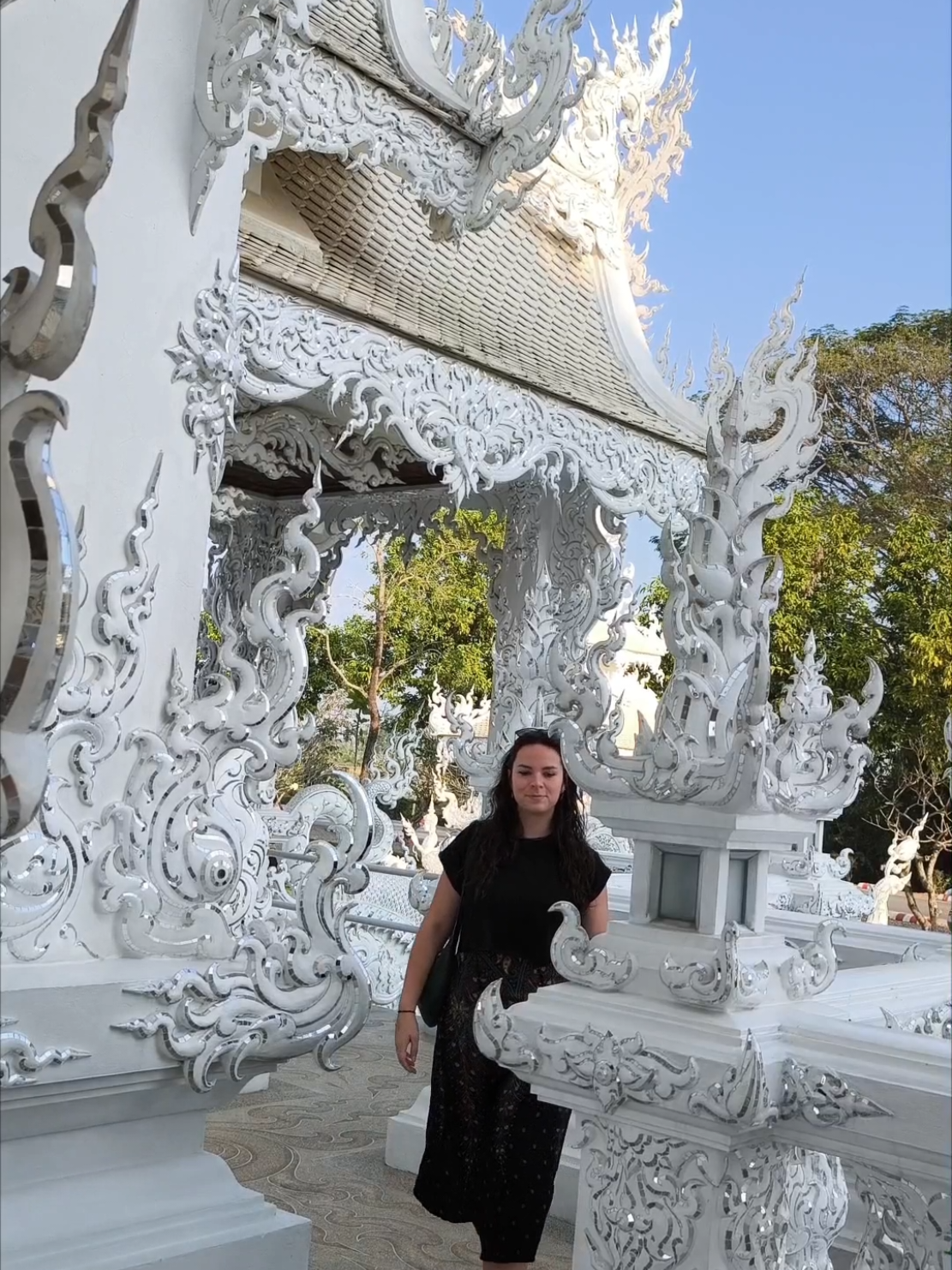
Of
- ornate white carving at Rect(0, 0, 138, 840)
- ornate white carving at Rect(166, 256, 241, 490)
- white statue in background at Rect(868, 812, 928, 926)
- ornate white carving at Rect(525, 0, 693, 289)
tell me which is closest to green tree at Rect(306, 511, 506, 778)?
white statue in background at Rect(868, 812, 928, 926)

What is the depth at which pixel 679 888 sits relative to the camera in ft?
6.59

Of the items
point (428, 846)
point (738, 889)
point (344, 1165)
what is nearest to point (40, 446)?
point (738, 889)

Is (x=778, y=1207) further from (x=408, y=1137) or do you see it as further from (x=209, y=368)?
(x=408, y=1137)

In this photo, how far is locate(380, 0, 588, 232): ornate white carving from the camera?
366cm

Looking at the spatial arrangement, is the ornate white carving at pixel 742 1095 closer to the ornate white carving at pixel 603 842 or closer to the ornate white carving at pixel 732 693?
the ornate white carving at pixel 732 693

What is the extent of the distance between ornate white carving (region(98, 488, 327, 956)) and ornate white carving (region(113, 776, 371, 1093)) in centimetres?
9

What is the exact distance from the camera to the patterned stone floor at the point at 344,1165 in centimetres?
321

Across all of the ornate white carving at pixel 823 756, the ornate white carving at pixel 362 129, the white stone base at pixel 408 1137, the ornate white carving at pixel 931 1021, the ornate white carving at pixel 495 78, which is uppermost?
the ornate white carving at pixel 495 78

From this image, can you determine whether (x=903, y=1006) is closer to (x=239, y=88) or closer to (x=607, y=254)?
(x=239, y=88)

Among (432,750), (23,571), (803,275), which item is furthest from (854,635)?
(23,571)

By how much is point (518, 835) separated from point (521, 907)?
0.15m

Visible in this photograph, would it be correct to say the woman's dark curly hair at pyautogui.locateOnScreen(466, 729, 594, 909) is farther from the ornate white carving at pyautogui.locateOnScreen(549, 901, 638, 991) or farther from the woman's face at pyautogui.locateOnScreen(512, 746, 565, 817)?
the ornate white carving at pyautogui.locateOnScreen(549, 901, 638, 991)

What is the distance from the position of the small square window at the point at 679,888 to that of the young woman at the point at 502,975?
490mm

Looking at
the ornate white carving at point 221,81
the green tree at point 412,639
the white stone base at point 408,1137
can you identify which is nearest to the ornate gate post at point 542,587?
the white stone base at point 408,1137
